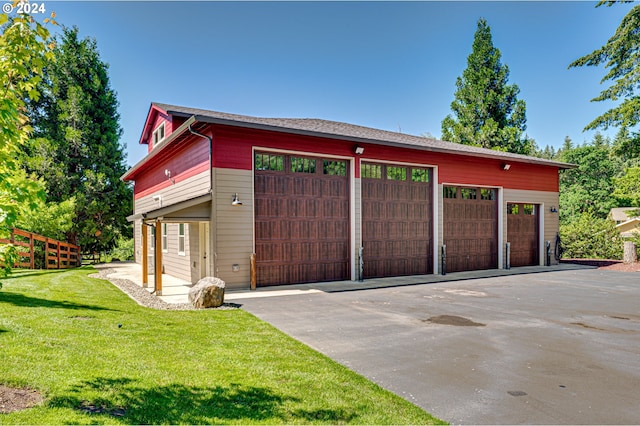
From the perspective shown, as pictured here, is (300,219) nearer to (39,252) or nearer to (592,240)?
(39,252)

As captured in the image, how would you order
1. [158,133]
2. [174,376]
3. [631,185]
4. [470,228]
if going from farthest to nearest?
[631,185] < [158,133] < [470,228] < [174,376]

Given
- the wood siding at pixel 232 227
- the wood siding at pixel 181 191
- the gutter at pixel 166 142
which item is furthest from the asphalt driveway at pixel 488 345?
the gutter at pixel 166 142

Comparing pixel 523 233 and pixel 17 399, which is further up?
pixel 523 233

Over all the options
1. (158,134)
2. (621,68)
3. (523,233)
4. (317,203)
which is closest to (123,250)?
(158,134)

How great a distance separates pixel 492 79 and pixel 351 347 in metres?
29.6

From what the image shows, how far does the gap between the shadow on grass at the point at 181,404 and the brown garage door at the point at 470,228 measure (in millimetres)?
11832

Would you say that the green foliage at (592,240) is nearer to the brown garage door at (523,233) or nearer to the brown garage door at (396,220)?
→ the brown garage door at (523,233)

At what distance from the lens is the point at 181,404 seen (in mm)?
3230

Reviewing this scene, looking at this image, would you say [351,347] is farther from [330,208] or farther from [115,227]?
[115,227]

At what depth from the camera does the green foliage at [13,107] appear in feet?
9.18

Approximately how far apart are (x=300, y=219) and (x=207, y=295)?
160 inches

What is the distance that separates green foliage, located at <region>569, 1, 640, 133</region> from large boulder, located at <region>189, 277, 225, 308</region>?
1811 cm

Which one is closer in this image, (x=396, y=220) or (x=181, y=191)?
(x=181, y=191)

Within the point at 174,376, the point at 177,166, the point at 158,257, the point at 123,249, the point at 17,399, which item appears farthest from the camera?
the point at 123,249
